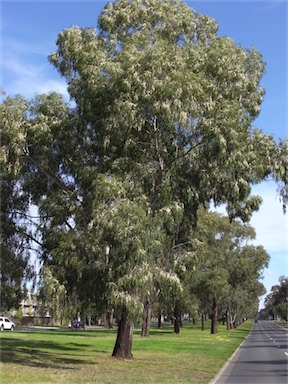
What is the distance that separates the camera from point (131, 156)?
17.9m

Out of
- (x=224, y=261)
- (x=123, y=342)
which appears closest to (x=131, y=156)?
(x=123, y=342)

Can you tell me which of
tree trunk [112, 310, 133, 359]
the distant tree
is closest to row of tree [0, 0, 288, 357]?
tree trunk [112, 310, 133, 359]

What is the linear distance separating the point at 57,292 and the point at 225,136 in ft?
22.6

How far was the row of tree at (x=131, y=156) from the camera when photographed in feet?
51.5

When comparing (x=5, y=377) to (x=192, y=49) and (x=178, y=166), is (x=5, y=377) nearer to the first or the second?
(x=178, y=166)

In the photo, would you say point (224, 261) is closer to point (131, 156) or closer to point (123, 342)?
point (123, 342)

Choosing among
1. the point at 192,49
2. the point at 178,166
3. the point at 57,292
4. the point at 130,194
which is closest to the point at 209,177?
the point at 178,166

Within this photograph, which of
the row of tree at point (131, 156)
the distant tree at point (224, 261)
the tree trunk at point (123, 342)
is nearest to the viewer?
the row of tree at point (131, 156)

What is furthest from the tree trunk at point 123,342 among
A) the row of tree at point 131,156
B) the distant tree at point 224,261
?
the distant tree at point 224,261

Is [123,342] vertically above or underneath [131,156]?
underneath

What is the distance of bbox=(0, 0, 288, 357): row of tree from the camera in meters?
15.7

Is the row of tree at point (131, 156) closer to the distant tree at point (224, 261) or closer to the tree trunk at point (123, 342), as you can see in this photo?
the tree trunk at point (123, 342)

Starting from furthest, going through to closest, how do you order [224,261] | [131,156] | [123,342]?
1. [224,261]
2. [123,342]
3. [131,156]

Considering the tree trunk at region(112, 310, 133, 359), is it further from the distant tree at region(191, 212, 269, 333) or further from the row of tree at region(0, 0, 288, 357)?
the distant tree at region(191, 212, 269, 333)
